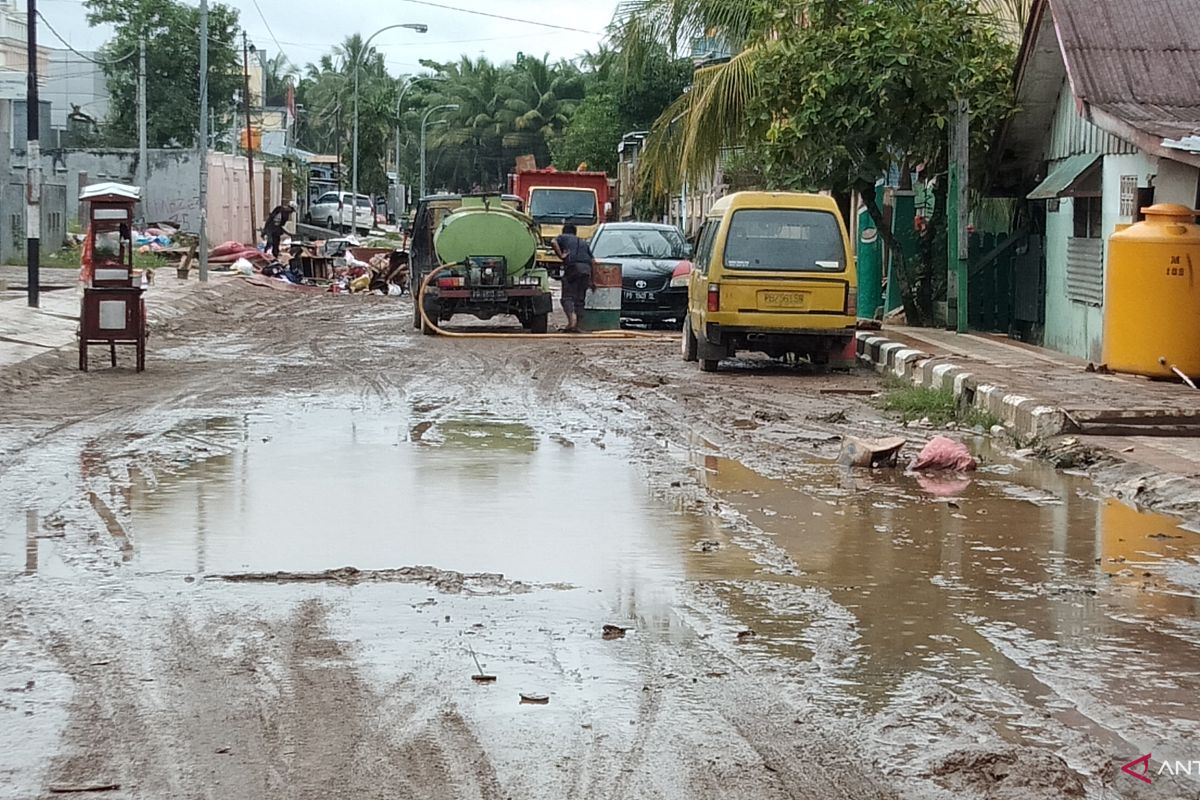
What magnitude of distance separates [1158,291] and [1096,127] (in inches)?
127

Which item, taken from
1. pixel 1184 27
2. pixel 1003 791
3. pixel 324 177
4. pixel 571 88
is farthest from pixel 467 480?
pixel 571 88

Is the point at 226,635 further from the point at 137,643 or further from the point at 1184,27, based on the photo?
the point at 1184,27

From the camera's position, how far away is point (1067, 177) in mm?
18531

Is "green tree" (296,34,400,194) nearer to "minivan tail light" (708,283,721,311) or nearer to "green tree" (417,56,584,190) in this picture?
"green tree" (417,56,584,190)

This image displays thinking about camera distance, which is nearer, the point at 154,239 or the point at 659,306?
the point at 659,306

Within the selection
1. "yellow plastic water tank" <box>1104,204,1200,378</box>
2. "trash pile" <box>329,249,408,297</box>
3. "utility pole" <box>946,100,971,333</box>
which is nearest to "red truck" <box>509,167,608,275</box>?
"trash pile" <box>329,249,408,297</box>

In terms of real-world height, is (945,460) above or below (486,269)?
below

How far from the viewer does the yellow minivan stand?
18234mm

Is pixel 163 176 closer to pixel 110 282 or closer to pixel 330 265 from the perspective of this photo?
pixel 330 265

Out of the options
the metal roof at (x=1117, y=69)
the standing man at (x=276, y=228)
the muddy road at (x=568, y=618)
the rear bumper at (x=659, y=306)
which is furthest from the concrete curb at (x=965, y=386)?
the standing man at (x=276, y=228)

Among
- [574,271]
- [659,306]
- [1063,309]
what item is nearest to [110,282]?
[574,271]

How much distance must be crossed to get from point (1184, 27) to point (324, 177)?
76045 mm
